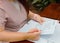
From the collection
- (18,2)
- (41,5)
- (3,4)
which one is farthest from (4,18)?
(41,5)

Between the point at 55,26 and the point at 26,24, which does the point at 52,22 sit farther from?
the point at 26,24

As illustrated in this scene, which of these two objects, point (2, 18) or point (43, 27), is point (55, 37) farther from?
point (2, 18)

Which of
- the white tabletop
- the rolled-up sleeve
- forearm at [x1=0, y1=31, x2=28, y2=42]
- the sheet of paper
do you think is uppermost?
the rolled-up sleeve

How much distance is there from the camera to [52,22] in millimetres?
1085

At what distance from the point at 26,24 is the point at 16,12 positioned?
0.42 feet

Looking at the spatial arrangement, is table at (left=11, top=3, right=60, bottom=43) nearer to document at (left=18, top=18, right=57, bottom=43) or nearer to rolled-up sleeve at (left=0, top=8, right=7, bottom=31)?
document at (left=18, top=18, right=57, bottom=43)

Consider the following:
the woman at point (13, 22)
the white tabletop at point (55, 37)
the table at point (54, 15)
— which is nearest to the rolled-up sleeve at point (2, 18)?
the woman at point (13, 22)

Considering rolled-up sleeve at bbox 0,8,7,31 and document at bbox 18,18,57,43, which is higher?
rolled-up sleeve at bbox 0,8,7,31

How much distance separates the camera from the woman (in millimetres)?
807

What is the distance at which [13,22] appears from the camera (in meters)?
0.96

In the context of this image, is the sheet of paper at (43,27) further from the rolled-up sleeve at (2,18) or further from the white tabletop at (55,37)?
the rolled-up sleeve at (2,18)

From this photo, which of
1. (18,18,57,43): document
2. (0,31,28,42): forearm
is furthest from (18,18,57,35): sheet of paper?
(0,31,28,42): forearm

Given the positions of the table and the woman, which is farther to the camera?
the table

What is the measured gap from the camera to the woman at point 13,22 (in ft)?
2.65
